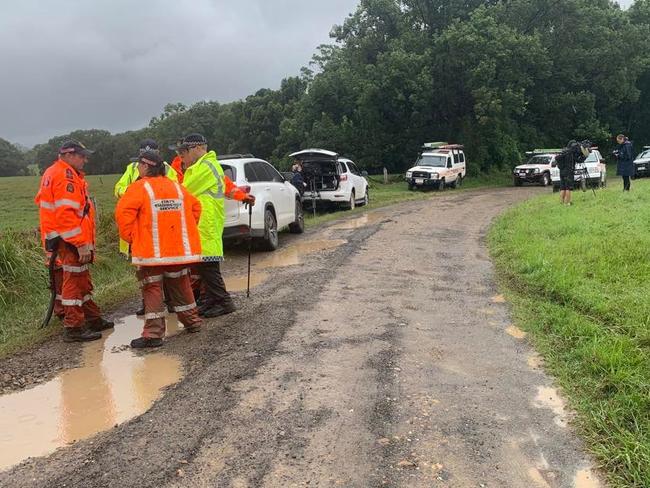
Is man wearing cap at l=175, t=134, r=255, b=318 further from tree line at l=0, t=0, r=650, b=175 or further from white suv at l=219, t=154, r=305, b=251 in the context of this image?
tree line at l=0, t=0, r=650, b=175

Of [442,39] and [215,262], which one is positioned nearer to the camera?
[215,262]

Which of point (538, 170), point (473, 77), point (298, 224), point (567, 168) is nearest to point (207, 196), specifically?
point (298, 224)

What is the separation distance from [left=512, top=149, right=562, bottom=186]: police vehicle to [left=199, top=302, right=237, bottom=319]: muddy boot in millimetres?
23044

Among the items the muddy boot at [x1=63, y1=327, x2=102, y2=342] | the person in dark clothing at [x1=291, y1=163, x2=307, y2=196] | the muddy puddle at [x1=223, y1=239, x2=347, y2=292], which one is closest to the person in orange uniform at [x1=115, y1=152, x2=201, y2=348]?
the muddy boot at [x1=63, y1=327, x2=102, y2=342]

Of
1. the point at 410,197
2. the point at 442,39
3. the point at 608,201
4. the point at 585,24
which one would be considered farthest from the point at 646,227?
the point at 585,24

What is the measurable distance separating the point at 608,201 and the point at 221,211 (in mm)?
11455

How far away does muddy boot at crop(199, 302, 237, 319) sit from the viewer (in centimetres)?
627

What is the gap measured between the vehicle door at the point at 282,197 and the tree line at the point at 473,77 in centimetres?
1910

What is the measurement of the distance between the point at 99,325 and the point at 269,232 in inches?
185

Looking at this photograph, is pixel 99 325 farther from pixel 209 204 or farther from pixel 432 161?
pixel 432 161

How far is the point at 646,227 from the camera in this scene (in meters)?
9.67

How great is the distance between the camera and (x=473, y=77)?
28.6m

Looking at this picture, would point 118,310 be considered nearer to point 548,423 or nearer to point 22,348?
point 22,348

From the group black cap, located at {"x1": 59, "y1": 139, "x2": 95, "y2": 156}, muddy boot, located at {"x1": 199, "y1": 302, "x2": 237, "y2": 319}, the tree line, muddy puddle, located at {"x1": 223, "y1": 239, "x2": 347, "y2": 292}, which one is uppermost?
the tree line
